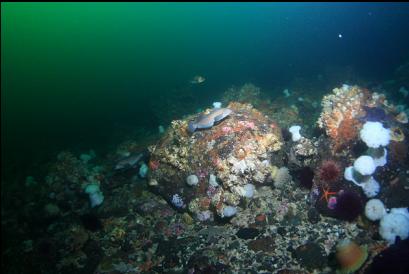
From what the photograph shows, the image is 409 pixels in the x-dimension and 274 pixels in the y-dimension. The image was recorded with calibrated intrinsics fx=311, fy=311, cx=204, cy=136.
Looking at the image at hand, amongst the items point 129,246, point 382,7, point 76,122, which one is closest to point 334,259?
point 129,246

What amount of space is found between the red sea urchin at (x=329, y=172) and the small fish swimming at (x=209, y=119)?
2856mm

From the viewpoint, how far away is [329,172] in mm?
7156

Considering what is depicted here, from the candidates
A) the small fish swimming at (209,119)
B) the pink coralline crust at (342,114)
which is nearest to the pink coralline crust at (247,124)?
the small fish swimming at (209,119)

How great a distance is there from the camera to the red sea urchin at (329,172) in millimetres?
7117

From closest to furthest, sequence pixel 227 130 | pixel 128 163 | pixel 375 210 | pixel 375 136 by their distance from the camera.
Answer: pixel 375 210 < pixel 375 136 < pixel 227 130 < pixel 128 163

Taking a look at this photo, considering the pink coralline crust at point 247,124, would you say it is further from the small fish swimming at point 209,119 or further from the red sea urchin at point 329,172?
the red sea urchin at point 329,172

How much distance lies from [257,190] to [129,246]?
3625 millimetres

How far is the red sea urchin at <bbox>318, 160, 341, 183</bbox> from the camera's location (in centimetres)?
712

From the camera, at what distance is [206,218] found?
26.3 feet

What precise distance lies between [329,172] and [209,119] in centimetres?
330

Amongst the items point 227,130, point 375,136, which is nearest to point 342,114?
point 375,136

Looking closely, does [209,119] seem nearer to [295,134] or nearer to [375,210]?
[295,134]

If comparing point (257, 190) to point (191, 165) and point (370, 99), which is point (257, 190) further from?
point (370, 99)

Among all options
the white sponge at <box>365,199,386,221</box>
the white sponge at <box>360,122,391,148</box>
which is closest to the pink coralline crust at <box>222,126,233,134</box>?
the white sponge at <box>360,122,391,148</box>
